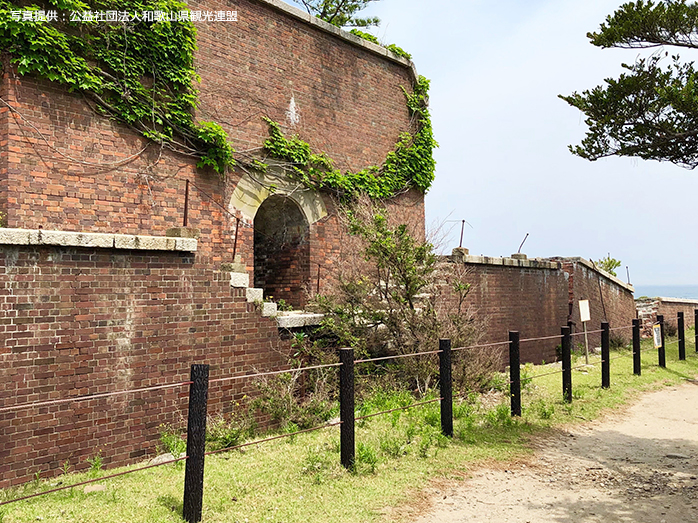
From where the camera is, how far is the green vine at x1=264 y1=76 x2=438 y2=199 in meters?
11.5

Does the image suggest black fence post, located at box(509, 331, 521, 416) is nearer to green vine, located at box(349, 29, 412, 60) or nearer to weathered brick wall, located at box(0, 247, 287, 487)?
weathered brick wall, located at box(0, 247, 287, 487)

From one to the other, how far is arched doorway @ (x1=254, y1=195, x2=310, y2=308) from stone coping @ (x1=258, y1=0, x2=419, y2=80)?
159 inches

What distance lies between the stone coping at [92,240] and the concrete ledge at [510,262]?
723 centimetres

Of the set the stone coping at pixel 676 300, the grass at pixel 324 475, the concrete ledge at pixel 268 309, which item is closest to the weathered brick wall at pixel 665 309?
the stone coping at pixel 676 300

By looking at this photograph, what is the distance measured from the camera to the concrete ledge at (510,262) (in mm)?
12804

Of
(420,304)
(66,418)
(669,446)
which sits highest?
(420,304)

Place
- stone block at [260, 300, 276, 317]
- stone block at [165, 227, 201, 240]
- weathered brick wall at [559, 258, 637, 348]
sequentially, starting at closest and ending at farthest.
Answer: stone block at [165, 227, 201, 240]
stone block at [260, 300, 276, 317]
weathered brick wall at [559, 258, 637, 348]

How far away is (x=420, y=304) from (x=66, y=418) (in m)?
6.17

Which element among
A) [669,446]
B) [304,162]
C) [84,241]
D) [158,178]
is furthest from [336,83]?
[669,446]

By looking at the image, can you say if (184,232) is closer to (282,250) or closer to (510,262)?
(282,250)

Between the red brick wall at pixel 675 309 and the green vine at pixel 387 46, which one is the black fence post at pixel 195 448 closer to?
the green vine at pixel 387 46

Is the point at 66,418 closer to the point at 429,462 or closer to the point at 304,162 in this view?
the point at 429,462

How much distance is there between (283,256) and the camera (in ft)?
40.4

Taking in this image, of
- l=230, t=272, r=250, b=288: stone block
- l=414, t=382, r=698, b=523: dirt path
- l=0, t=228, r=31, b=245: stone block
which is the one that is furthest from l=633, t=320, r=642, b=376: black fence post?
l=0, t=228, r=31, b=245: stone block
